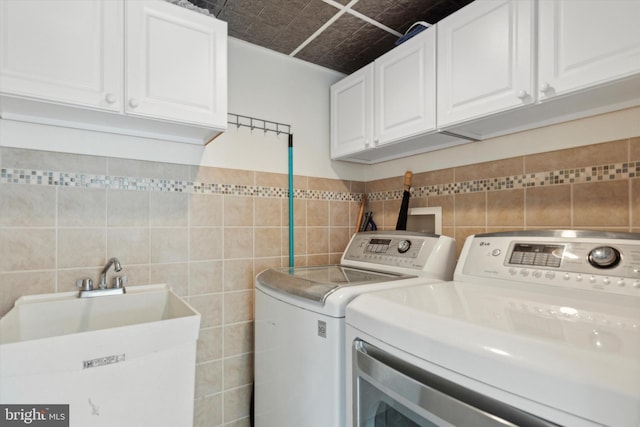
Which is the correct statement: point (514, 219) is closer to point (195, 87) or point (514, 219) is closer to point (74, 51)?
point (195, 87)

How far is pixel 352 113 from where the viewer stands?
79.0 inches

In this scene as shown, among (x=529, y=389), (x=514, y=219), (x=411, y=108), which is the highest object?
(x=411, y=108)

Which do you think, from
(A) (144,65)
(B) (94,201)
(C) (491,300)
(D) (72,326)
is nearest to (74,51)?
(A) (144,65)

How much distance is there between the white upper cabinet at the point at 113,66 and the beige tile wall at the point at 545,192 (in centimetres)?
127

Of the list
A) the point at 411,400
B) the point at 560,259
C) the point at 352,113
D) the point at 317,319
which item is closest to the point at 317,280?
the point at 317,319

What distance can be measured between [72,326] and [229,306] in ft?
2.29

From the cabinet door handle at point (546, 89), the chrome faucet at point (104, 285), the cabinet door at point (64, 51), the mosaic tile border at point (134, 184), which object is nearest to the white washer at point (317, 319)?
the mosaic tile border at point (134, 184)

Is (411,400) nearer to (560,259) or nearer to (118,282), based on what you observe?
(560,259)

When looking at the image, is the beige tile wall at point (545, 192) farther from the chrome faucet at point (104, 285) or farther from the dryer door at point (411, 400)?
the chrome faucet at point (104, 285)

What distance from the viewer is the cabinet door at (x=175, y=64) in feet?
4.23

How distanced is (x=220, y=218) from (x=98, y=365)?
35.9 inches

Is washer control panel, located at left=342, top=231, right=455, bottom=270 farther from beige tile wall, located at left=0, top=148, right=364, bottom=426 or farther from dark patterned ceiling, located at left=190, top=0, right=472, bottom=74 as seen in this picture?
dark patterned ceiling, located at left=190, top=0, right=472, bottom=74

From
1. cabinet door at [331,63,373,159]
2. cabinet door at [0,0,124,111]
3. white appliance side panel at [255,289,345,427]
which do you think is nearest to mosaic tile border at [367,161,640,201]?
cabinet door at [331,63,373,159]

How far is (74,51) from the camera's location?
120cm
